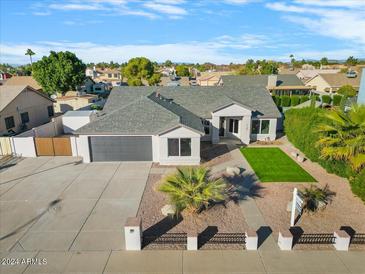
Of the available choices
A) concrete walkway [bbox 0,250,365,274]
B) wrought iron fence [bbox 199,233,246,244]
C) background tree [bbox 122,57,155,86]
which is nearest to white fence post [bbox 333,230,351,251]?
concrete walkway [bbox 0,250,365,274]

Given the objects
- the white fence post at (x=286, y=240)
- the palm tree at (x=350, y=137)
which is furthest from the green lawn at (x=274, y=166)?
the white fence post at (x=286, y=240)

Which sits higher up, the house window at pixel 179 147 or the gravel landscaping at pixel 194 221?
the house window at pixel 179 147

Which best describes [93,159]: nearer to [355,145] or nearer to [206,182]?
[206,182]

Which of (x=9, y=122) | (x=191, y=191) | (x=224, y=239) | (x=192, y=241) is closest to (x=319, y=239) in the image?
(x=224, y=239)

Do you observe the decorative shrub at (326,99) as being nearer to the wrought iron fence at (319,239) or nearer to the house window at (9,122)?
the wrought iron fence at (319,239)

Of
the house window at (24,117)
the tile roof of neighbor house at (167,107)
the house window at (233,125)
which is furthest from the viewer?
the house window at (24,117)

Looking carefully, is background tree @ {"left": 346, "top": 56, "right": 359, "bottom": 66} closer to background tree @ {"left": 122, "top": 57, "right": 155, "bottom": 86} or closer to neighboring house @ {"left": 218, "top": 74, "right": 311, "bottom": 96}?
neighboring house @ {"left": 218, "top": 74, "right": 311, "bottom": 96}

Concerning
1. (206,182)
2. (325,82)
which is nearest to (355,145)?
(206,182)

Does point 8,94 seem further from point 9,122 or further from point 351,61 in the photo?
point 351,61

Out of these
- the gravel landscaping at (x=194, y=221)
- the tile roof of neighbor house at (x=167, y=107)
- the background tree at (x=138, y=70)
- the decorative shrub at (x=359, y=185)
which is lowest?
the gravel landscaping at (x=194, y=221)
